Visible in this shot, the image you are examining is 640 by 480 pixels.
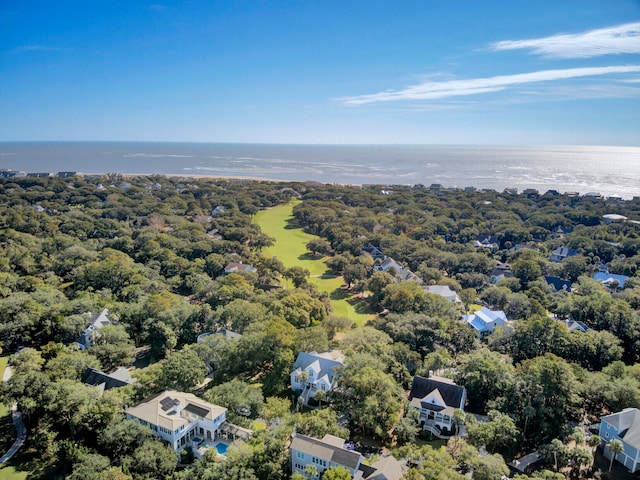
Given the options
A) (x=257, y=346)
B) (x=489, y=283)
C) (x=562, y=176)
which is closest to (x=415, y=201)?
(x=489, y=283)

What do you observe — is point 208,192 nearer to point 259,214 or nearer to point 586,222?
point 259,214

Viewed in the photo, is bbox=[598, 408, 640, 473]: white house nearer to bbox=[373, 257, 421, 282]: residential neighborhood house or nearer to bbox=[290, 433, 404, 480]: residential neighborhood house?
bbox=[290, 433, 404, 480]: residential neighborhood house

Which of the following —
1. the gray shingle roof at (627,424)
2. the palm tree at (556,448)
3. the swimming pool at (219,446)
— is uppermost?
the gray shingle roof at (627,424)

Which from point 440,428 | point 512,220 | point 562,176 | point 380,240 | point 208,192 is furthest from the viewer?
point 562,176

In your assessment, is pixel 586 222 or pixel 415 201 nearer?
pixel 586 222

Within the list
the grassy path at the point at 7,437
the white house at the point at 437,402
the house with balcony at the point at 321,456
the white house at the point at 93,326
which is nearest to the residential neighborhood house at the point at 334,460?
the house with balcony at the point at 321,456

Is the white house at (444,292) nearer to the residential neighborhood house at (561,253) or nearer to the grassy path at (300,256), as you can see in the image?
the grassy path at (300,256)
